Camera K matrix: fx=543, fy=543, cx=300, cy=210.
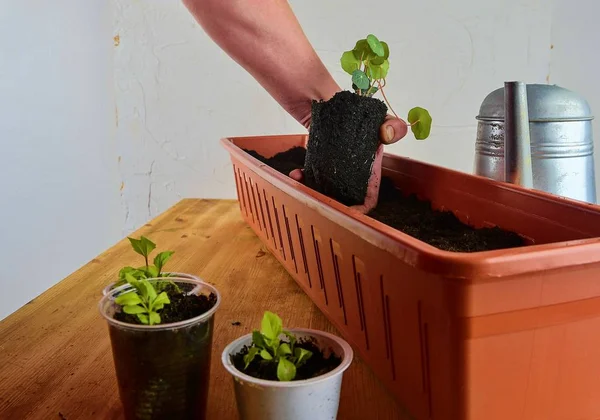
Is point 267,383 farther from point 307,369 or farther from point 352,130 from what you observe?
point 352,130

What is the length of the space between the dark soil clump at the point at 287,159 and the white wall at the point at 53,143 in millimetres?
607

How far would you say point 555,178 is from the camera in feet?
2.57

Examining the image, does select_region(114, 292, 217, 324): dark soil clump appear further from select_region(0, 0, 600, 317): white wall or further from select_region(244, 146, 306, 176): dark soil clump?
select_region(0, 0, 600, 317): white wall

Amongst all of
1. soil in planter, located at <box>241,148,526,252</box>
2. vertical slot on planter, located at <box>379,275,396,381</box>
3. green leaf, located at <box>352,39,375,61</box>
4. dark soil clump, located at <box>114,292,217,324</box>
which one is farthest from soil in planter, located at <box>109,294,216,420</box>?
green leaf, located at <box>352,39,375,61</box>

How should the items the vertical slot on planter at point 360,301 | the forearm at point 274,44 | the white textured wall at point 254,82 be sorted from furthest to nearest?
the white textured wall at point 254,82 → the forearm at point 274,44 → the vertical slot on planter at point 360,301

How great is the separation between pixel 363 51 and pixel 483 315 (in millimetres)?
526

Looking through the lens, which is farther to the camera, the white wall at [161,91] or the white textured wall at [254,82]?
the white textured wall at [254,82]

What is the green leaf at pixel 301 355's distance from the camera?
17.4 inches

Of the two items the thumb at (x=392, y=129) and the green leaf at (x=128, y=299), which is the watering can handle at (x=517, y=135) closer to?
the thumb at (x=392, y=129)

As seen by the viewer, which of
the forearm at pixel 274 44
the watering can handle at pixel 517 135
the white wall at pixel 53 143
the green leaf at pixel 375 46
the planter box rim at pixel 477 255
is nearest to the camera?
the planter box rim at pixel 477 255

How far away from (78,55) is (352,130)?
122 cm

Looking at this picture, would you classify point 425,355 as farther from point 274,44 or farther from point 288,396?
point 274,44

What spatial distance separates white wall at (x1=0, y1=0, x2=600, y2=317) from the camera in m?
1.42

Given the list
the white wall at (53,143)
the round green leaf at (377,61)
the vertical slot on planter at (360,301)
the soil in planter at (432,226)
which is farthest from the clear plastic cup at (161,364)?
the white wall at (53,143)
